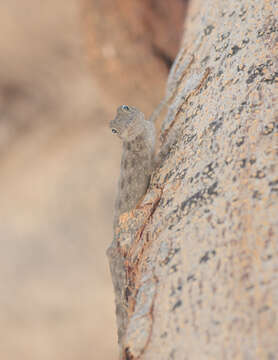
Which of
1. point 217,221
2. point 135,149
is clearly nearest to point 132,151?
point 135,149

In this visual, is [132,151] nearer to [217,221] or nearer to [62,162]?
[217,221]

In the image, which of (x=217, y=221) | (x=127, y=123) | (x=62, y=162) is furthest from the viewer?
(x=62, y=162)

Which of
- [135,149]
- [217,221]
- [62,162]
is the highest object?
[62,162]

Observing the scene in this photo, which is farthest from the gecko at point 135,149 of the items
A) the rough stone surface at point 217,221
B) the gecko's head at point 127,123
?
the rough stone surface at point 217,221

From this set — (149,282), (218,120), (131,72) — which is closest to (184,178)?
(218,120)

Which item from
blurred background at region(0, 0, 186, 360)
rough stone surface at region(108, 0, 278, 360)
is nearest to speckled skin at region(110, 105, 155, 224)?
rough stone surface at region(108, 0, 278, 360)

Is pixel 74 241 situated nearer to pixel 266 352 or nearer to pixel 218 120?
pixel 218 120

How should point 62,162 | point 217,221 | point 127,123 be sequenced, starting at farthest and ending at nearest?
point 62,162
point 127,123
point 217,221
